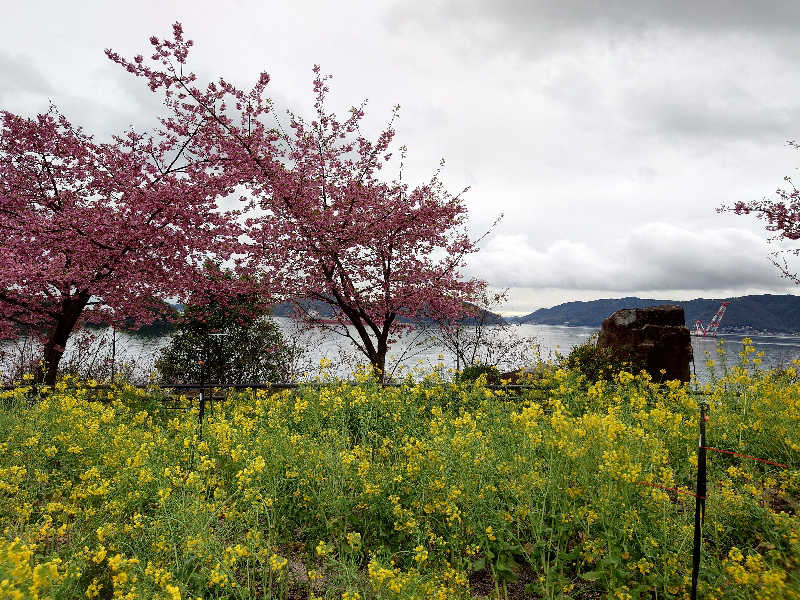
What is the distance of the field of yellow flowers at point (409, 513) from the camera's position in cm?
352

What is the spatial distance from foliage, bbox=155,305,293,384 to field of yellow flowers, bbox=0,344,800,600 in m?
8.50

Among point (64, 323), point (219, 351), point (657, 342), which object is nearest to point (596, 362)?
point (657, 342)

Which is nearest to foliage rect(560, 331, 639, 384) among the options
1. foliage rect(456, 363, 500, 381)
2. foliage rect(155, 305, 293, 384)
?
foliage rect(456, 363, 500, 381)

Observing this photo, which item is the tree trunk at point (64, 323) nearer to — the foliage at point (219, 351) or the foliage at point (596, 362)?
the foliage at point (219, 351)

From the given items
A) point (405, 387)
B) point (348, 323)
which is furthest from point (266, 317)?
point (405, 387)

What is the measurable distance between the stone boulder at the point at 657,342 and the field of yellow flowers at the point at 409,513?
740 centimetres

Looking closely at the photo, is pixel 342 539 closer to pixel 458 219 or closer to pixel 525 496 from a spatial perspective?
pixel 525 496

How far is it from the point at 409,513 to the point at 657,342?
12.1 meters

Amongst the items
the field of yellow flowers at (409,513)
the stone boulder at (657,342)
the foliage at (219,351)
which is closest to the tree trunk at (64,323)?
the foliage at (219,351)

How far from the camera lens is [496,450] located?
205 inches

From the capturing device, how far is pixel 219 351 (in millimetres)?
14852

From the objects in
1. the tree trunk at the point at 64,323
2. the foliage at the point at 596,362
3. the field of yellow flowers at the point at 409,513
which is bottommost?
the field of yellow flowers at the point at 409,513

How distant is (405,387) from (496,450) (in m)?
3.28

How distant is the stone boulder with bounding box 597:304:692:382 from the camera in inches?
532
